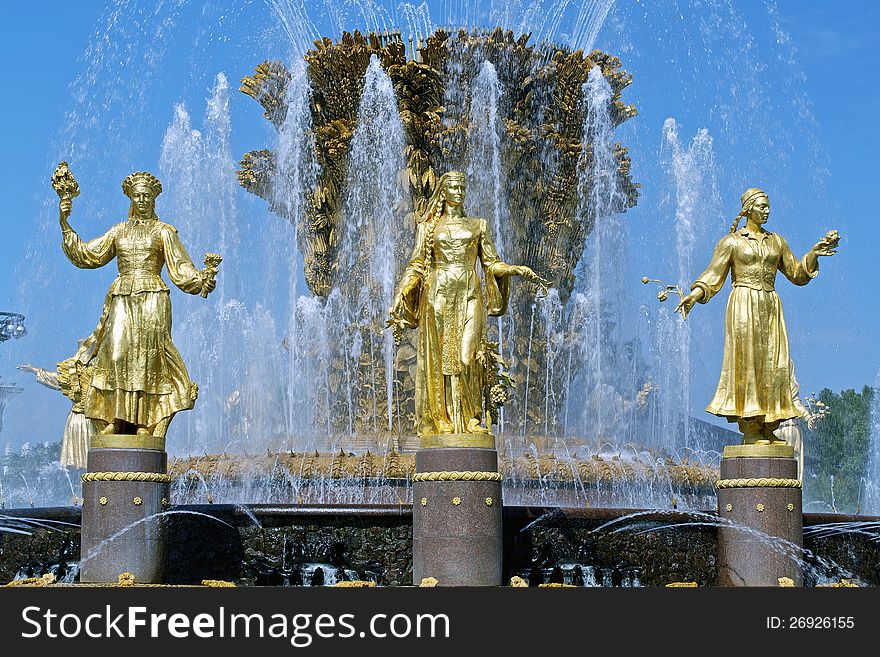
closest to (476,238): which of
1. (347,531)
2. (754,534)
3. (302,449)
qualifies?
(347,531)

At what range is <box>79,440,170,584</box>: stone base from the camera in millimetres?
11094

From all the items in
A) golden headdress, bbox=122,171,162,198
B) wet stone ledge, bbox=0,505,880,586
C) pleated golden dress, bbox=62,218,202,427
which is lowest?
wet stone ledge, bbox=0,505,880,586

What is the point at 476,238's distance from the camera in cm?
1184

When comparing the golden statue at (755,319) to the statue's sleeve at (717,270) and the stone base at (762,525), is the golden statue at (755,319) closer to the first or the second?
the statue's sleeve at (717,270)

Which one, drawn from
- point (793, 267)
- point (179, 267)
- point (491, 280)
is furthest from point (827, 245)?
point (179, 267)

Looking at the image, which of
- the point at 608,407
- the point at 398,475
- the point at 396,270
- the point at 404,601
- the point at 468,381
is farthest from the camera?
the point at 608,407

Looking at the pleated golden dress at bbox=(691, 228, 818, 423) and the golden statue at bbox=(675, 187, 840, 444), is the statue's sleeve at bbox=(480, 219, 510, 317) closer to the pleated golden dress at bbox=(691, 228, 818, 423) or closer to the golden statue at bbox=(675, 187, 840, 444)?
the golden statue at bbox=(675, 187, 840, 444)

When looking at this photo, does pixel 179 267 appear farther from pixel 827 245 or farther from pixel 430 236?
pixel 827 245

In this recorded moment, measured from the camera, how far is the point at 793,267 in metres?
12.6

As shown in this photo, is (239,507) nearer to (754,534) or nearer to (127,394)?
(127,394)

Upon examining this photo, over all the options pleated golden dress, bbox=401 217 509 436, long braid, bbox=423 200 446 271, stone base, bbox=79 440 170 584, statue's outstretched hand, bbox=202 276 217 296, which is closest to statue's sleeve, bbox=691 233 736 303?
pleated golden dress, bbox=401 217 509 436

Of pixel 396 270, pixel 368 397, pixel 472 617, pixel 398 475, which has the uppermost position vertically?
pixel 396 270

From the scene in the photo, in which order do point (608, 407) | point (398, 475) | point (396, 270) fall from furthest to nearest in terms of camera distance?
point (608, 407) → point (396, 270) → point (398, 475)

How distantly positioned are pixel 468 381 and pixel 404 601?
10.6 feet
